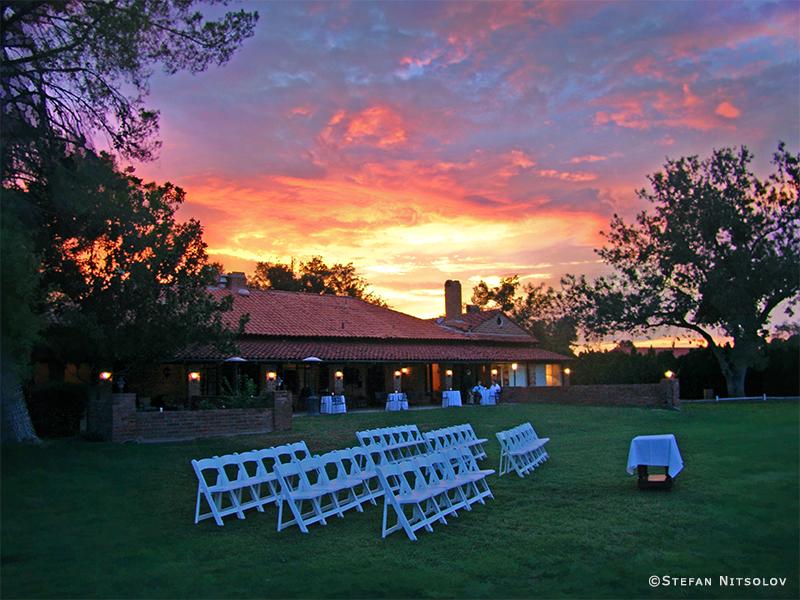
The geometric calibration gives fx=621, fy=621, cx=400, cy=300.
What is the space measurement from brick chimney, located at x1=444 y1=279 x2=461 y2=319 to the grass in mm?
26466

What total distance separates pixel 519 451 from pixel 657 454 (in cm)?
215

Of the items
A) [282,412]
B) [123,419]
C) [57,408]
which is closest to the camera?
[123,419]

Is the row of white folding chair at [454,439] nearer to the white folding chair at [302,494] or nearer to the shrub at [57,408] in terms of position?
the white folding chair at [302,494]

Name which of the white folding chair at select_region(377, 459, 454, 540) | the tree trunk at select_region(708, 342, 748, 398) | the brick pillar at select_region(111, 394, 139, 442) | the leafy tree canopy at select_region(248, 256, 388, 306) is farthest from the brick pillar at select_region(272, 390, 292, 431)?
the leafy tree canopy at select_region(248, 256, 388, 306)

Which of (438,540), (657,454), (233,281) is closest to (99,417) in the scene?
(438,540)

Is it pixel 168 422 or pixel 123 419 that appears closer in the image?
pixel 123 419

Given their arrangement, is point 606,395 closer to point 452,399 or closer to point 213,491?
point 452,399

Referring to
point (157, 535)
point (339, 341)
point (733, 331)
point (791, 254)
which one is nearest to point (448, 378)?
point (339, 341)

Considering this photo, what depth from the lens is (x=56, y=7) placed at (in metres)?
10.9

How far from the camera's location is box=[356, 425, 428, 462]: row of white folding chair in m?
9.73

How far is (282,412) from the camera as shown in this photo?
14516 mm

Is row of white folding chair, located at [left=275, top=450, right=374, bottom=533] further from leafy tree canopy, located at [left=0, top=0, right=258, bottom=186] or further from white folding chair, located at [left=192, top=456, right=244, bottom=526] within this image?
leafy tree canopy, located at [left=0, top=0, right=258, bottom=186]

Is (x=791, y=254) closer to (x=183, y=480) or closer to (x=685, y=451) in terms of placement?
(x=685, y=451)

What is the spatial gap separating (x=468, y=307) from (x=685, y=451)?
30.8 m
